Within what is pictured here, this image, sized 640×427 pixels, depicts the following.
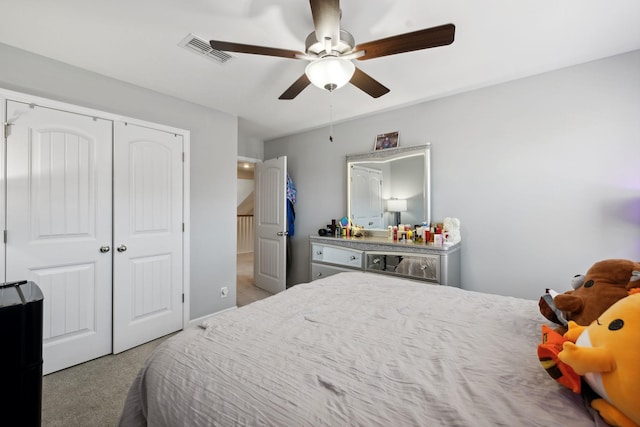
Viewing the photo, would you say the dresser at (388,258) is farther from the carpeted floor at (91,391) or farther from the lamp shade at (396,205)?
the carpeted floor at (91,391)

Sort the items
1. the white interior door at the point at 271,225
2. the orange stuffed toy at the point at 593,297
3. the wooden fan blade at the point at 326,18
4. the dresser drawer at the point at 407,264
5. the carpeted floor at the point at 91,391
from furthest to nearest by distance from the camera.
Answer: the white interior door at the point at 271,225
the dresser drawer at the point at 407,264
the carpeted floor at the point at 91,391
the wooden fan blade at the point at 326,18
the orange stuffed toy at the point at 593,297

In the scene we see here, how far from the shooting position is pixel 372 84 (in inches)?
77.4

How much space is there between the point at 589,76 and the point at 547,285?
5.84 feet

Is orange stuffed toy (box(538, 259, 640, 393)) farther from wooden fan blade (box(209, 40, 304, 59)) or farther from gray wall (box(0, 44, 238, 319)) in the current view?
gray wall (box(0, 44, 238, 319))

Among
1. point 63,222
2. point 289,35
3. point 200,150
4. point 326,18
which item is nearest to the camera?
point 326,18

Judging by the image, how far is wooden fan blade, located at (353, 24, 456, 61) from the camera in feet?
4.51

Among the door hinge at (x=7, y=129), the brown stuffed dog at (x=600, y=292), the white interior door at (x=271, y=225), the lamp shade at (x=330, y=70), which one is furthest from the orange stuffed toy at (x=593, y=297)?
the door hinge at (x=7, y=129)

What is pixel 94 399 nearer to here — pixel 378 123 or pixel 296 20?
pixel 296 20

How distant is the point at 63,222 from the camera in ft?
7.14

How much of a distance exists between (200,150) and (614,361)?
3345 mm

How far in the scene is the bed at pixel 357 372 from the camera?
713 mm

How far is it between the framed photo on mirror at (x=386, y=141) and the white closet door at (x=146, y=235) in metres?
2.26

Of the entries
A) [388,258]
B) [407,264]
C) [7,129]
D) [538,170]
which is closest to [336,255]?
[388,258]

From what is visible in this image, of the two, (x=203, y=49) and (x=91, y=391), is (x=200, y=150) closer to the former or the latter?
(x=203, y=49)
